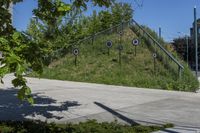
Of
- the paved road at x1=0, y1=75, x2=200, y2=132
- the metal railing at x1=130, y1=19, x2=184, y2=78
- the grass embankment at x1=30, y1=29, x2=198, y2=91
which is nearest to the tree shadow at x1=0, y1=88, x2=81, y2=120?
the paved road at x1=0, y1=75, x2=200, y2=132

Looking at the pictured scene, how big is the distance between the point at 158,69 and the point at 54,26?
16.2m

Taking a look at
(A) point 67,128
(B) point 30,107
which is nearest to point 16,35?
(A) point 67,128

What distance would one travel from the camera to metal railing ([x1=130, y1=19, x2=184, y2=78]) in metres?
22.3

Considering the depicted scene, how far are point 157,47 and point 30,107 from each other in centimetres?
1439

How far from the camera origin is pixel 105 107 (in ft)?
42.7

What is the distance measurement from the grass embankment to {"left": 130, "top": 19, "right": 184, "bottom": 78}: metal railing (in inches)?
13.3

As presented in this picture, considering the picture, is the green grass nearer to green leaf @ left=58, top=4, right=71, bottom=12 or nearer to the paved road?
the paved road

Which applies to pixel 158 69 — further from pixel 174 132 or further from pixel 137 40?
pixel 174 132

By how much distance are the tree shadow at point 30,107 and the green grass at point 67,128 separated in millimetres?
1286

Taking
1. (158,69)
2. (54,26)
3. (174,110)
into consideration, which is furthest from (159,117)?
(158,69)

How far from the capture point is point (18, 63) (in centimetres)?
506

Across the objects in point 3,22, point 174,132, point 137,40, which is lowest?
point 174,132

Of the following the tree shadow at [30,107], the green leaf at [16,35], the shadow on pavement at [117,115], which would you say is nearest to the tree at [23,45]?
the green leaf at [16,35]

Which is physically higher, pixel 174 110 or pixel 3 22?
pixel 3 22
